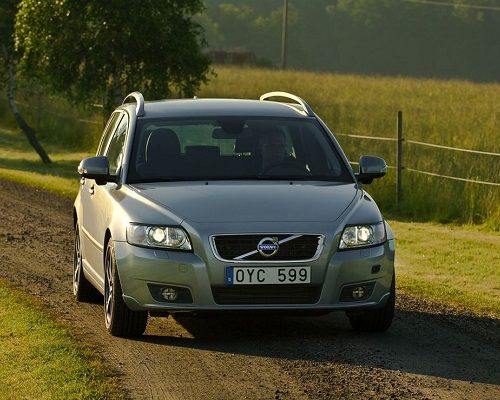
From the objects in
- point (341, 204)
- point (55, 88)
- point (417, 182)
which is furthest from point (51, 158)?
point (341, 204)

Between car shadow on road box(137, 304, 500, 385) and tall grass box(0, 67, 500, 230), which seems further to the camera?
tall grass box(0, 67, 500, 230)

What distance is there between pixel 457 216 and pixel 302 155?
33.0 ft

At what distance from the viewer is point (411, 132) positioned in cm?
2777

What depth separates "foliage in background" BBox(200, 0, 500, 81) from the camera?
551ft

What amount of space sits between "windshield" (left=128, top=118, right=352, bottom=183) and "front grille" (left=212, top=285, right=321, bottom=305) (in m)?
1.27

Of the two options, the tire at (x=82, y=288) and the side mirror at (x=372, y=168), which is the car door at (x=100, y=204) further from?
the side mirror at (x=372, y=168)

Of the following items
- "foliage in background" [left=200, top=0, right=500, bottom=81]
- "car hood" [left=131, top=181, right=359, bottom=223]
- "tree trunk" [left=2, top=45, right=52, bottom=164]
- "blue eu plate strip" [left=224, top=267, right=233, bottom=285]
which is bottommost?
"foliage in background" [left=200, top=0, right=500, bottom=81]

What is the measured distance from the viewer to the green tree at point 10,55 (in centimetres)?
3131

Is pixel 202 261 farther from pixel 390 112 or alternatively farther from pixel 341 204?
pixel 390 112

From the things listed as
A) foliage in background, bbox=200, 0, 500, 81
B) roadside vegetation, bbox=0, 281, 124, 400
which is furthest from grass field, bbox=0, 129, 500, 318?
foliage in background, bbox=200, 0, 500, 81

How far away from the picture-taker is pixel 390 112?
3891 centimetres

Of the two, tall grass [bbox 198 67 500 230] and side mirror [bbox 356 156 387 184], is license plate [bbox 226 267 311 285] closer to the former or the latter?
side mirror [bbox 356 156 387 184]

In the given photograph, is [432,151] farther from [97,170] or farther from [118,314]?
[118,314]

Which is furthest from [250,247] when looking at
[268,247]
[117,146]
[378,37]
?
[378,37]
